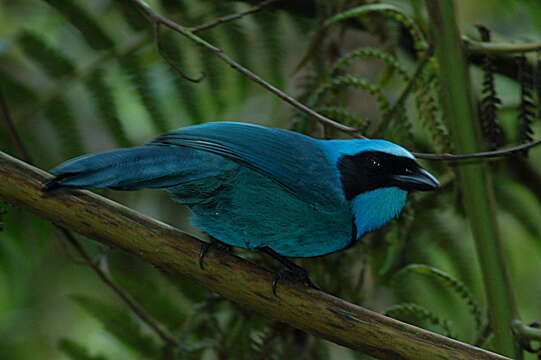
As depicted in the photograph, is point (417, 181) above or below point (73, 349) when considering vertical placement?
above

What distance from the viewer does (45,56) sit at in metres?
2.92

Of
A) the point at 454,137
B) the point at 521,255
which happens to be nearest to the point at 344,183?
the point at 454,137

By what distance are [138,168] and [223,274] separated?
340 mm

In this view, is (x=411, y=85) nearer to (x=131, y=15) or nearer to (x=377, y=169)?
(x=377, y=169)

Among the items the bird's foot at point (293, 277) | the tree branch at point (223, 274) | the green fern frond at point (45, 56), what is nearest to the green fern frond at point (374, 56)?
the bird's foot at point (293, 277)

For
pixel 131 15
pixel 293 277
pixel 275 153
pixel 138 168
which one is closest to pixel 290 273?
pixel 293 277

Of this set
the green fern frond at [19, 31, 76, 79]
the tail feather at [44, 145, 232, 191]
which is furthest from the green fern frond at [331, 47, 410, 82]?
the green fern frond at [19, 31, 76, 79]

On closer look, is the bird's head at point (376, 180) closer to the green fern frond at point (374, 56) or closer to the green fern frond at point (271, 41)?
A: the green fern frond at point (374, 56)

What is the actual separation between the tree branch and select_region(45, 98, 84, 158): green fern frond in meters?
1.30

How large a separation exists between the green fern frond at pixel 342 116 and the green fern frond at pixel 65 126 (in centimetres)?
110

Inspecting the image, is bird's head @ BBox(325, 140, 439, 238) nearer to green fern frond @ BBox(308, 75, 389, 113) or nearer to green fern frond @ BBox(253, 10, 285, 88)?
green fern frond @ BBox(308, 75, 389, 113)

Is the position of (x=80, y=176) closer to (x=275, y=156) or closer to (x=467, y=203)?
(x=275, y=156)

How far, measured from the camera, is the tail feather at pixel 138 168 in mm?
1555

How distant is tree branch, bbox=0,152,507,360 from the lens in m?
1.58
